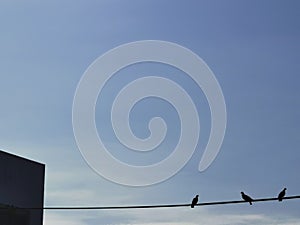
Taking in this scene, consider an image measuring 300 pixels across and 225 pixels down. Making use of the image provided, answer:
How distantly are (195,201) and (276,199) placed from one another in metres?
7.22

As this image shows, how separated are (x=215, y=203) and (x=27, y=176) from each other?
83.6ft

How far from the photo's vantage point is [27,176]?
173 ft

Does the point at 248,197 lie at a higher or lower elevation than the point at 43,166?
lower

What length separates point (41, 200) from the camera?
54250mm

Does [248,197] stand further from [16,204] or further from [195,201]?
[16,204]

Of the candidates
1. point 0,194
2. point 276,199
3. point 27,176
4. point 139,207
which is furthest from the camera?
point 27,176

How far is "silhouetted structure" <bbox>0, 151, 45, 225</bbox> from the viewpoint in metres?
49.9

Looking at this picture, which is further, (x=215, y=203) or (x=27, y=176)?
(x=27, y=176)

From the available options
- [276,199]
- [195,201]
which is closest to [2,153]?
[195,201]

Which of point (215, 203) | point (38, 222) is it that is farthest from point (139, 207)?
point (38, 222)

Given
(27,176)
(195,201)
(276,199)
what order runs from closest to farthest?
1. (276,199)
2. (195,201)
3. (27,176)

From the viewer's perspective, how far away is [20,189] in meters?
51.7

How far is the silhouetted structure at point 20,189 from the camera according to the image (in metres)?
49.9

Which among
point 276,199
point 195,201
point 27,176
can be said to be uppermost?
point 27,176
